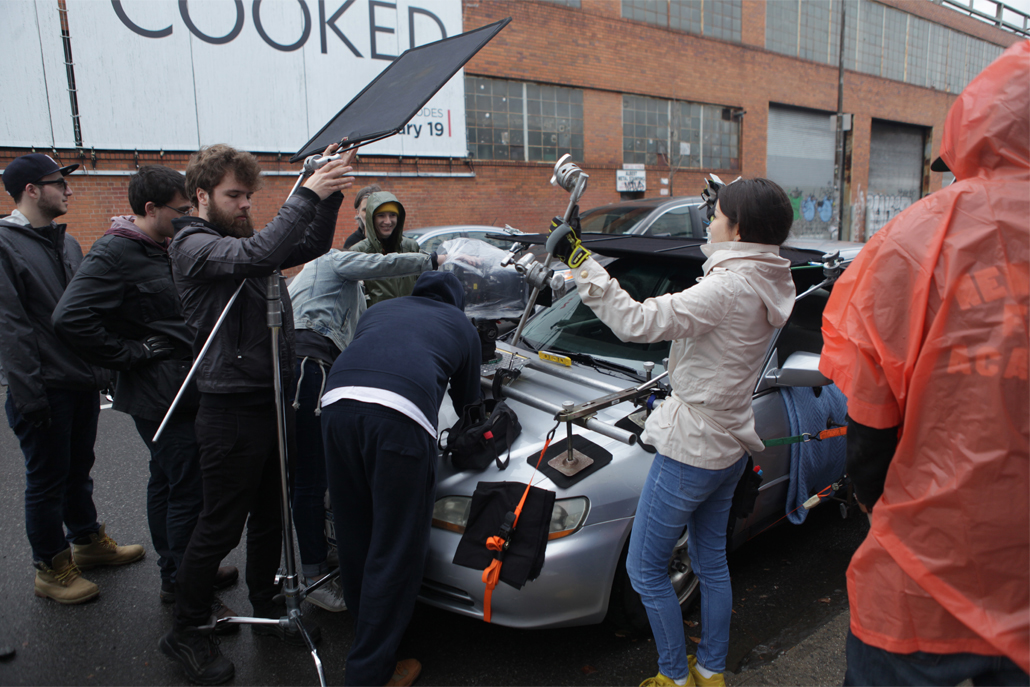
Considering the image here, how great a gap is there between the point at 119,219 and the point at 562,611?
8.34 ft

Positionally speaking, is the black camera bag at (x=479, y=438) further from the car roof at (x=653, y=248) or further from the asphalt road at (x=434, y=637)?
the car roof at (x=653, y=248)

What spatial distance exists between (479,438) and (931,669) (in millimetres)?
1603

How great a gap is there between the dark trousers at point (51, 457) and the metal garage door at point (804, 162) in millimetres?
22607

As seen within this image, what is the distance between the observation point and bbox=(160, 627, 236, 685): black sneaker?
2.61 m

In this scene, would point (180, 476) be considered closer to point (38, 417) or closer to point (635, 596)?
point (38, 417)

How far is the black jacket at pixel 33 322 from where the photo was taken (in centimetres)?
300

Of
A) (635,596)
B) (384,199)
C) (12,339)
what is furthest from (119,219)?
(635,596)

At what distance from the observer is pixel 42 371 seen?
309 centimetres

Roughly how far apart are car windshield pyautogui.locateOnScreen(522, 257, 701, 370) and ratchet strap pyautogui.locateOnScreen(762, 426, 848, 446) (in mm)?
747

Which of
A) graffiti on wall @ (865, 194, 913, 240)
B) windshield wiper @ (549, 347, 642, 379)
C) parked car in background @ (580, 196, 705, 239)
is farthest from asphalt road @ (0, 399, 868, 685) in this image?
graffiti on wall @ (865, 194, 913, 240)

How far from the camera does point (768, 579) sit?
131 inches

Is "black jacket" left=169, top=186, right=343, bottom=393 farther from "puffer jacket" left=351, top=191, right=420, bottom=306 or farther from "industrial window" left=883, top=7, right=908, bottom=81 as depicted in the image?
"industrial window" left=883, top=7, right=908, bottom=81

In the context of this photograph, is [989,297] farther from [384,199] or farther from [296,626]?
[384,199]

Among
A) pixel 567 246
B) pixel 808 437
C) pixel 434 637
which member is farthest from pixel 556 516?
pixel 808 437
